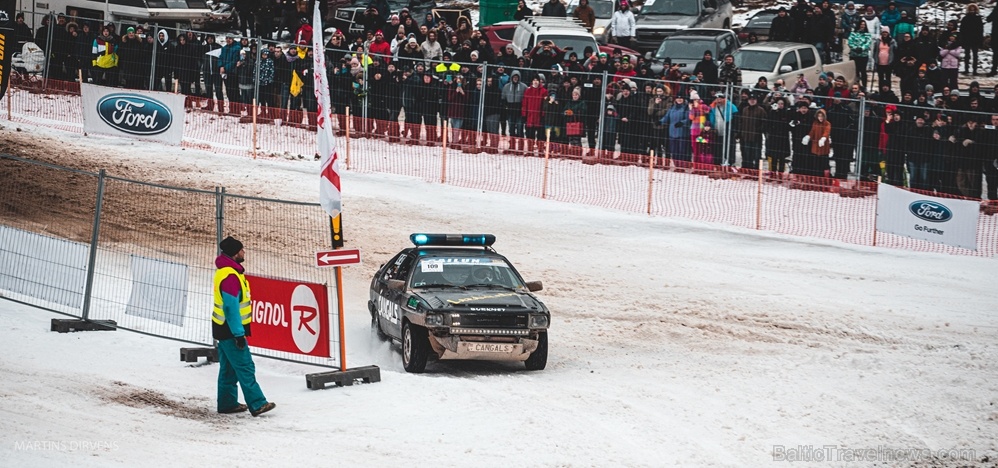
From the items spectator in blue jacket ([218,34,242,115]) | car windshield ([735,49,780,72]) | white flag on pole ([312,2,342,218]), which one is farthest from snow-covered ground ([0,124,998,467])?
car windshield ([735,49,780,72])

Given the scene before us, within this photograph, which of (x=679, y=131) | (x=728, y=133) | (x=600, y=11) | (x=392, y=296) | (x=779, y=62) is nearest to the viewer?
(x=392, y=296)

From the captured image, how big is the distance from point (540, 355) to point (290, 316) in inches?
118

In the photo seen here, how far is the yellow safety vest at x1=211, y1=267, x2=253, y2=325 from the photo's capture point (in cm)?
1083

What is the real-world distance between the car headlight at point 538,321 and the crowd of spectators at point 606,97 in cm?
1012

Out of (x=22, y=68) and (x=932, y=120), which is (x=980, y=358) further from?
(x=22, y=68)

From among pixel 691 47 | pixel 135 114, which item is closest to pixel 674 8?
pixel 691 47

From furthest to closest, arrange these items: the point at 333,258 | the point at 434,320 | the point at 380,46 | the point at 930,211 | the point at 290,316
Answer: the point at 380,46, the point at 930,211, the point at 434,320, the point at 290,316, the point at 333,258

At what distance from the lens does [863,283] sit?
18047 mm

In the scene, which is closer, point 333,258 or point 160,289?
point 333,258

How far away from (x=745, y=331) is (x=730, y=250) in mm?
4371

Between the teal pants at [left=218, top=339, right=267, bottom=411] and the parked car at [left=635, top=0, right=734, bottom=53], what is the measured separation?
22038mm

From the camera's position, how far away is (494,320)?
13.1m

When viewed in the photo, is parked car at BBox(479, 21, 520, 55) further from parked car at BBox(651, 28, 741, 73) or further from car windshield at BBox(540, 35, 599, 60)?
parked car at BBox(651, 28, 741, 73)

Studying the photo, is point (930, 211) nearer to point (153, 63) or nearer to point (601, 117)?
point (601, 117)
